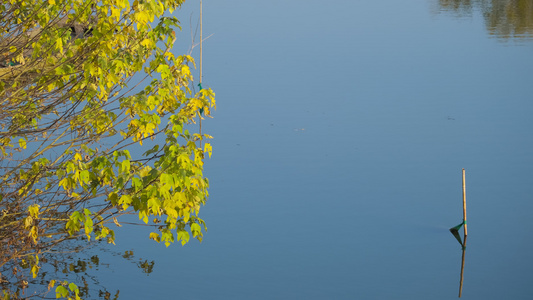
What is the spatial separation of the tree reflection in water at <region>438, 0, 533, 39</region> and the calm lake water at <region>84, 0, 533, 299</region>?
0.22 metres

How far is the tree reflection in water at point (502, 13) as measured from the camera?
3078 centimetres

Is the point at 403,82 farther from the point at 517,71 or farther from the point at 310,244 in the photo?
the point at 310,244

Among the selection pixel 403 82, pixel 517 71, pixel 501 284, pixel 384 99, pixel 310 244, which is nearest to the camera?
pixel 501 284

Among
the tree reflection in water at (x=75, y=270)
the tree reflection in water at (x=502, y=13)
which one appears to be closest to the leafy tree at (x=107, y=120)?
the tree reflection in water at (x=75, y=270)

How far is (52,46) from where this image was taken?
9.16m

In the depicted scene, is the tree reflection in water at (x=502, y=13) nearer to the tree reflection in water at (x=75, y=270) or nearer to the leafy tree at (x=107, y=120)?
the tree reflection in water at (x=75, y=270)

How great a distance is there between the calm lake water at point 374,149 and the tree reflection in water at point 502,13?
220 millimetres

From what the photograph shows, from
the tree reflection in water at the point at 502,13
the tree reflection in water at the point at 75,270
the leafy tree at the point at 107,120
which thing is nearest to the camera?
the leafy tree at the point at 107,120

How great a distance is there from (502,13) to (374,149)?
17.9m

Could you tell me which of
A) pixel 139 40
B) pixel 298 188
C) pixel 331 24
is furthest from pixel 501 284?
pixel 331 24

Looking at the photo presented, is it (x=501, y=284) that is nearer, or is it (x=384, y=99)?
(x=501, y=284)

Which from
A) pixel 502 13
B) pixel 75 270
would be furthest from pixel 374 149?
pixel 502 13

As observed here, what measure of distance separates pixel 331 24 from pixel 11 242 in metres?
23.0

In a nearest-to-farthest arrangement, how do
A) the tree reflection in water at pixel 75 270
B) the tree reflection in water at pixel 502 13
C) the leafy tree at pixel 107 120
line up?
the leafy tree at pixel 107 120 < the tree reflection in water at pixel 75 270 < the tree reflection in water at pixel 502 13
